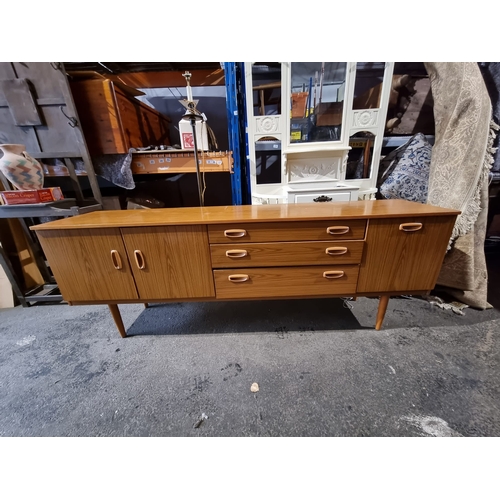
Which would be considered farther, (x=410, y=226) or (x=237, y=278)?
(x=237, y=278)

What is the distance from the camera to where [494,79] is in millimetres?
1375

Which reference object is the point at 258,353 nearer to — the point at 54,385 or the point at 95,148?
the point at 54,385

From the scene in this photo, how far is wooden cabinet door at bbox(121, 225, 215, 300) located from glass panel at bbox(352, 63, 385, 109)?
1.71 metres

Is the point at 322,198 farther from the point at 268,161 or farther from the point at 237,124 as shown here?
the point at 237,124

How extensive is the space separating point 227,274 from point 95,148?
5.03 ft

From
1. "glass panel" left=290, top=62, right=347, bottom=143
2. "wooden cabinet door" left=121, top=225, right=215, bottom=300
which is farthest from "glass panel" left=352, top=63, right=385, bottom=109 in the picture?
"wooden cabinet door" left=121, top=225, right=215, bottom=300

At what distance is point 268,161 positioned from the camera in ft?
6.16

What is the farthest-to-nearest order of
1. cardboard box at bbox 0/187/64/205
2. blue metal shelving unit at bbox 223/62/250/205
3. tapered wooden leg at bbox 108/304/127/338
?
blue metal shelving unit at bbox 223/62/250/205
cardboard box at bbox 0/187/64/205
tapered wooden leg at bbox 108/304/127/338

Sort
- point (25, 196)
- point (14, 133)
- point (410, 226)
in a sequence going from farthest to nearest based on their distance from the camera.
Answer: point (14, 133) < point (25, 196) < point (410, 226)

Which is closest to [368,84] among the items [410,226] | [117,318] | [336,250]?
[410,226]

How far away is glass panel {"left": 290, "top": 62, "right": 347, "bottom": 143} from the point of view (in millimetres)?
1502

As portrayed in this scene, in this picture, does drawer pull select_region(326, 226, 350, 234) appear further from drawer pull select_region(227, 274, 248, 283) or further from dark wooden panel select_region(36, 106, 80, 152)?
dark wooden panel select_region(36, 106, 80, 152)

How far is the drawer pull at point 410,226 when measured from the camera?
919mm

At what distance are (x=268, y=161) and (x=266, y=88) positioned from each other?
1.78 ft
